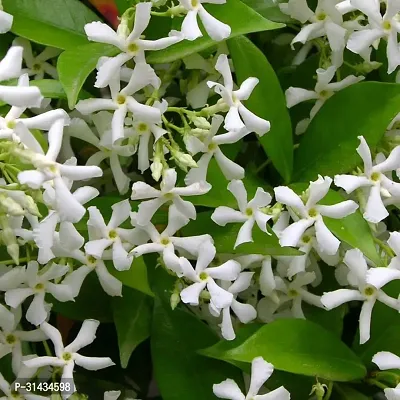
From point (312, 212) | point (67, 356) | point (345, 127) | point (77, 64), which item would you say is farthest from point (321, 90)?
point (67, 356)

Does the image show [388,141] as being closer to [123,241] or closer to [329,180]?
[329,180]

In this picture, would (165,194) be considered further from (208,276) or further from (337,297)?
(337,297)

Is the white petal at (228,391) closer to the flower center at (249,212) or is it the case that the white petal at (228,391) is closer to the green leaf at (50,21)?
the flower center at (249,212)

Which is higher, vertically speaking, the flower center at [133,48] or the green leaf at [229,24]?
the flower center at [133,48]

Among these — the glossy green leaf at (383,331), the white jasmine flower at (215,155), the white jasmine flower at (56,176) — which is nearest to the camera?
the white jasmine flower at (56,176)

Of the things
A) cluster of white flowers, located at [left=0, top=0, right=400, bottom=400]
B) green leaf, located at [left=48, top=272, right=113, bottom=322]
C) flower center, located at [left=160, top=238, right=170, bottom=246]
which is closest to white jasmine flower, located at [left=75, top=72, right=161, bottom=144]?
cluster of white flowers, located at [left=0, top=0, right=400, bottom=400]

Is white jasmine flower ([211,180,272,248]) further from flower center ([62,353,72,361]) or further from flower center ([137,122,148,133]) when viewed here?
flower center ([62,353,72,361])

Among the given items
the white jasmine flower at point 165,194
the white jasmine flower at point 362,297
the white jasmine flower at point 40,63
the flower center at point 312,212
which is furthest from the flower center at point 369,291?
the white jasmine flower at point 40,63
